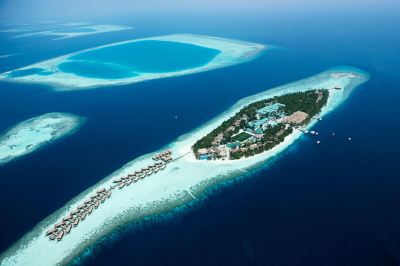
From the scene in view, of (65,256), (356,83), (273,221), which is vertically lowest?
(65,256)

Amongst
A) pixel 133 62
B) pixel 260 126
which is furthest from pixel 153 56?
pixel 260 126

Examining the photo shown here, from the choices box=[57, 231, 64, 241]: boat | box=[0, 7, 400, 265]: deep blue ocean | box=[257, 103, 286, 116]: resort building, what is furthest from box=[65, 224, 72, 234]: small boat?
box=[257, 103, 286, 116]: resort building

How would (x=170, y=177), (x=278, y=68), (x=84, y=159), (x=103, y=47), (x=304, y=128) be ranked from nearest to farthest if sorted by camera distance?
(x=170, y=177) < (x=84, y=159) < (x=304, y=128) < (x=278, y=68) < (x=103, y=47)

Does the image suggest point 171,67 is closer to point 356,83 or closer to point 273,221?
point 356,83

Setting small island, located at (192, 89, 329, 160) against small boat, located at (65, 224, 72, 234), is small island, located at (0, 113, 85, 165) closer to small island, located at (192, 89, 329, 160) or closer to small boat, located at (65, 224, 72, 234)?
small boat, located at (65, 224, 72, 234)

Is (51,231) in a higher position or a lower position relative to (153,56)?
lower

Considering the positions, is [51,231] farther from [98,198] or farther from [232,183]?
[232,183]

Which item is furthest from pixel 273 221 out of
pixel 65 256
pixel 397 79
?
pixel 397 79

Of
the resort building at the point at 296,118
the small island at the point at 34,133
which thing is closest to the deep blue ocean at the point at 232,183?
the small island at the point at 34,133
